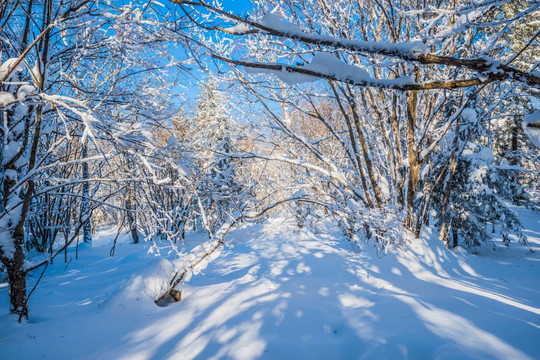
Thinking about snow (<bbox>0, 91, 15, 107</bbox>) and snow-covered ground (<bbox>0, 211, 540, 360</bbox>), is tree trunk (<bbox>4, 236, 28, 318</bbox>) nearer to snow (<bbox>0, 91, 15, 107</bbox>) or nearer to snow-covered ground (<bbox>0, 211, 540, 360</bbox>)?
snow-covered ground (<bbox>0, 211, 540, 360</bbox>)

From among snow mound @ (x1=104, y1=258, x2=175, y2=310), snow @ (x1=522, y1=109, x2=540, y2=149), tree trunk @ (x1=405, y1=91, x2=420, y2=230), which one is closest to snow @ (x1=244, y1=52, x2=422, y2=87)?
snow @ (x1=522, y1=109, x2=540, y2=149)

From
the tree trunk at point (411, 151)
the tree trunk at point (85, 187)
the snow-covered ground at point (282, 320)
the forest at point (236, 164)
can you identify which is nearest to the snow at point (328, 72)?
the forest at point (236, 164)

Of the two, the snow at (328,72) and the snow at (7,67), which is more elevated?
the snow at (7,67)

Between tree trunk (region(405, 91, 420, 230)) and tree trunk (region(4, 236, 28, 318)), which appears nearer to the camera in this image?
tree trunk (region(4, 236, 28, 318))

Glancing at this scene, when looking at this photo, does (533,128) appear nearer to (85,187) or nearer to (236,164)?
(236,164)

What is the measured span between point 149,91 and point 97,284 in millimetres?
3621

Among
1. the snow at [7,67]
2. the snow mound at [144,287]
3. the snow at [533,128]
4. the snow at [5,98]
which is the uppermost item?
the snow at [7,67]

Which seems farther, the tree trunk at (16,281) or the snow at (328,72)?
the tree trunk at (16,281)

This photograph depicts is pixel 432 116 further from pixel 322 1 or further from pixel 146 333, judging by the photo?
pixel 146 333

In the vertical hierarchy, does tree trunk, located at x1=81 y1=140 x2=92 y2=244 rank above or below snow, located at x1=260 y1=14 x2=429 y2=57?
below

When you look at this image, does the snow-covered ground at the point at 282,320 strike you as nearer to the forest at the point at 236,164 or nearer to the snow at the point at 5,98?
the forest at the point at 236,164

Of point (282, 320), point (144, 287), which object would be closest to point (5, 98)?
point (144, 287)

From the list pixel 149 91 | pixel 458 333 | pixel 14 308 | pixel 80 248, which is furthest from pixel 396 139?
pixel 80 248

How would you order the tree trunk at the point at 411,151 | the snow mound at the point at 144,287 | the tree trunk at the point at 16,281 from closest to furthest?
the tree trunk at the point at 16,281 < the snow mound at the point at 144,287 < the tree trunk at the point at 411,151
